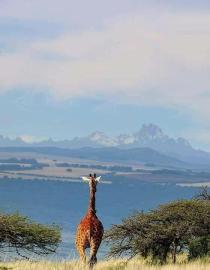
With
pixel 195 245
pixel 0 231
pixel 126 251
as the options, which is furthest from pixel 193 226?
pixel 0 231

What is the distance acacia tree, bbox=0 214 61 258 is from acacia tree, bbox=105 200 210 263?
368cm

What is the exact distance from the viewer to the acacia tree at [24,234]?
27.0 m

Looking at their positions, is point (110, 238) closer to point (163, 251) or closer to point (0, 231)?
point (163, 251)

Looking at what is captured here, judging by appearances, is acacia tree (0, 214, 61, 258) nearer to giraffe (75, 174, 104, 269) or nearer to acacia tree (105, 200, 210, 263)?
acacia tree (105, 200, 210, 263)

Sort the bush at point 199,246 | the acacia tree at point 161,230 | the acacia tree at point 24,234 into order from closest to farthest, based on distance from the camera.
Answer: the acacia tree at point 24,234, the acacia tree at point 161,230, the bush at point 199,246

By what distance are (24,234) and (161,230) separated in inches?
267

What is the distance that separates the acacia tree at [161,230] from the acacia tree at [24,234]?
3679 mm

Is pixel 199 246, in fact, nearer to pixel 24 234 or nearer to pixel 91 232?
pixel 24 234

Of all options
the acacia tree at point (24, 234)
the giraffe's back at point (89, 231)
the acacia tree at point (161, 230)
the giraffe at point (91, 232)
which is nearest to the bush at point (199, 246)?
the acacia tree at point (161, 230)

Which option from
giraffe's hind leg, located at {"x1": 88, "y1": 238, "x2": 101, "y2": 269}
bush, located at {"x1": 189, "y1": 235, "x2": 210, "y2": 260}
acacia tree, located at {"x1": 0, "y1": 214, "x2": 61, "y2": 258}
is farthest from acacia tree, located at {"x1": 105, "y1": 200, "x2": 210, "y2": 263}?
giraffe's hind leg, located at {"x1": 88, "y1": 238, "x2": 101, "y2": 269}

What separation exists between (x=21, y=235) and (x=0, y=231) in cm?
99

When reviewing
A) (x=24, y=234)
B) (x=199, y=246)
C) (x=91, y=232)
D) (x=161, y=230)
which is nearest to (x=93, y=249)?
(x=91, y=232)

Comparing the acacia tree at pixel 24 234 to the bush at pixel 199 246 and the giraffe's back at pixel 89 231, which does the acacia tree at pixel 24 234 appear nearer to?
the giraffe's back at pixel 89 231

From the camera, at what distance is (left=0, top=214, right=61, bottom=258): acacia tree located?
2697cm
